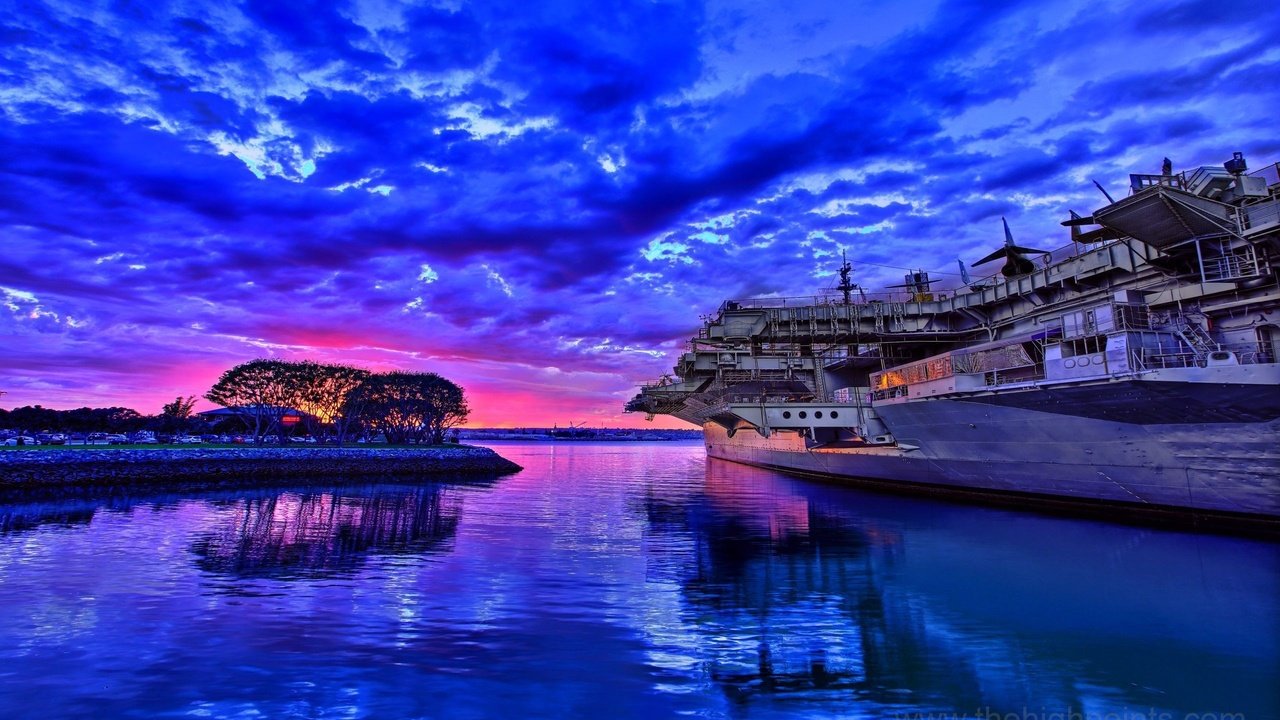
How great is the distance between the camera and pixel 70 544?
1611 centimetres

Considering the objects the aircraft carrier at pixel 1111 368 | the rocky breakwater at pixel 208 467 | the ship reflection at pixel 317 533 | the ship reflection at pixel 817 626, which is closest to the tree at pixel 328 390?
the rocky breakwater at pixel 208 467

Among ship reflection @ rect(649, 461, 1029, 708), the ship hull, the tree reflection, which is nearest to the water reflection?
ship reflection @ rect(649, 461, 1029, 708)

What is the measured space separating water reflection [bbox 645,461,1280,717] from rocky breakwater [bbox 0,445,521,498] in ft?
128

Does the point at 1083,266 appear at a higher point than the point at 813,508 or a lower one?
Result: higher

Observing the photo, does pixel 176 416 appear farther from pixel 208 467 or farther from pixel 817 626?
pixel 817 626

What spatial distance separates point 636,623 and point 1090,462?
65.1ft

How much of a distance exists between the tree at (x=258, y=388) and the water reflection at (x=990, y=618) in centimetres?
5757

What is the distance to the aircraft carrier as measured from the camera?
1688 cm

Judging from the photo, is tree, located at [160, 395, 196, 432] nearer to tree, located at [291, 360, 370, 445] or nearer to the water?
tree, located at [291, 360, 370, 445]

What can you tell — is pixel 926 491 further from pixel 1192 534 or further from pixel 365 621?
A: pixel 365 621

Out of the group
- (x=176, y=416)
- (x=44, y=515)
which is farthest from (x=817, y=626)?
(x=176, y=416)

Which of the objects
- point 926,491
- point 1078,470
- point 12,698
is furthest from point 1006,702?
point 926,491

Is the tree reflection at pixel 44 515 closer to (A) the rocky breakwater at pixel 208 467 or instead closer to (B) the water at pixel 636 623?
(B) the water at pixel 636 623

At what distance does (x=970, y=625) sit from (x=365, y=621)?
10.0 metres
